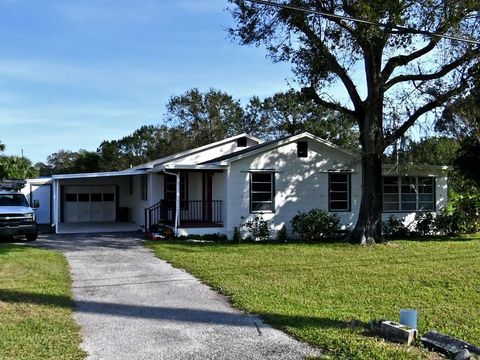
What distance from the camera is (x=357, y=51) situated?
16766 mm

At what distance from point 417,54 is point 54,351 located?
1440 centimetres

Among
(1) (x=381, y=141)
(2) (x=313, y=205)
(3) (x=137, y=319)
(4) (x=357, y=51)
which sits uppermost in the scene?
(4) (x=357, y=51)

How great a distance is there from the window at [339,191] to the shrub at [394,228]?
1761 mm

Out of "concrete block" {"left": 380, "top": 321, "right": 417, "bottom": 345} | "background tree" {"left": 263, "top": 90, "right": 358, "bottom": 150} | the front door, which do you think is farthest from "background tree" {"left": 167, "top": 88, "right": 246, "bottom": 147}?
"concrete block" {"left": 380, "top": 321, "right": 417, "bottom": 345}

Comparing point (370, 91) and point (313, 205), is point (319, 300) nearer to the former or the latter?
point (370, 91)

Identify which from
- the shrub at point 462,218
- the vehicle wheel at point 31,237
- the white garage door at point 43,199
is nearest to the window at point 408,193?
the shrub at point 462,218

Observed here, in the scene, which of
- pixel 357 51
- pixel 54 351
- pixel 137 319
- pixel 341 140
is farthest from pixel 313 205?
pixel 341 140

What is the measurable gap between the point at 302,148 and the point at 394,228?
5.01 metres

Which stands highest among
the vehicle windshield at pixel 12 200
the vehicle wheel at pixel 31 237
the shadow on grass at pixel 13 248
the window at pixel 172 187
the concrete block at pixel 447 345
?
the window at pixel 172 187

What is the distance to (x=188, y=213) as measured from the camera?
21.6 meters

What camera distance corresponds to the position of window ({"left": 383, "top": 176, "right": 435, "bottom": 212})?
22.0 m

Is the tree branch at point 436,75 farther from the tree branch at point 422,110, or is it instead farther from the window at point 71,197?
the window at point 71,197

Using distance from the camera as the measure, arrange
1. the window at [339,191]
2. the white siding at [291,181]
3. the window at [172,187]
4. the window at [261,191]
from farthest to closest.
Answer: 1. the window at [172,187]
2. the window at [339,191]
3. the window at [261,191]
4. the white siding at [291,181]

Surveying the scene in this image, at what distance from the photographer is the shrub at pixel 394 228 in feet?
68.0
